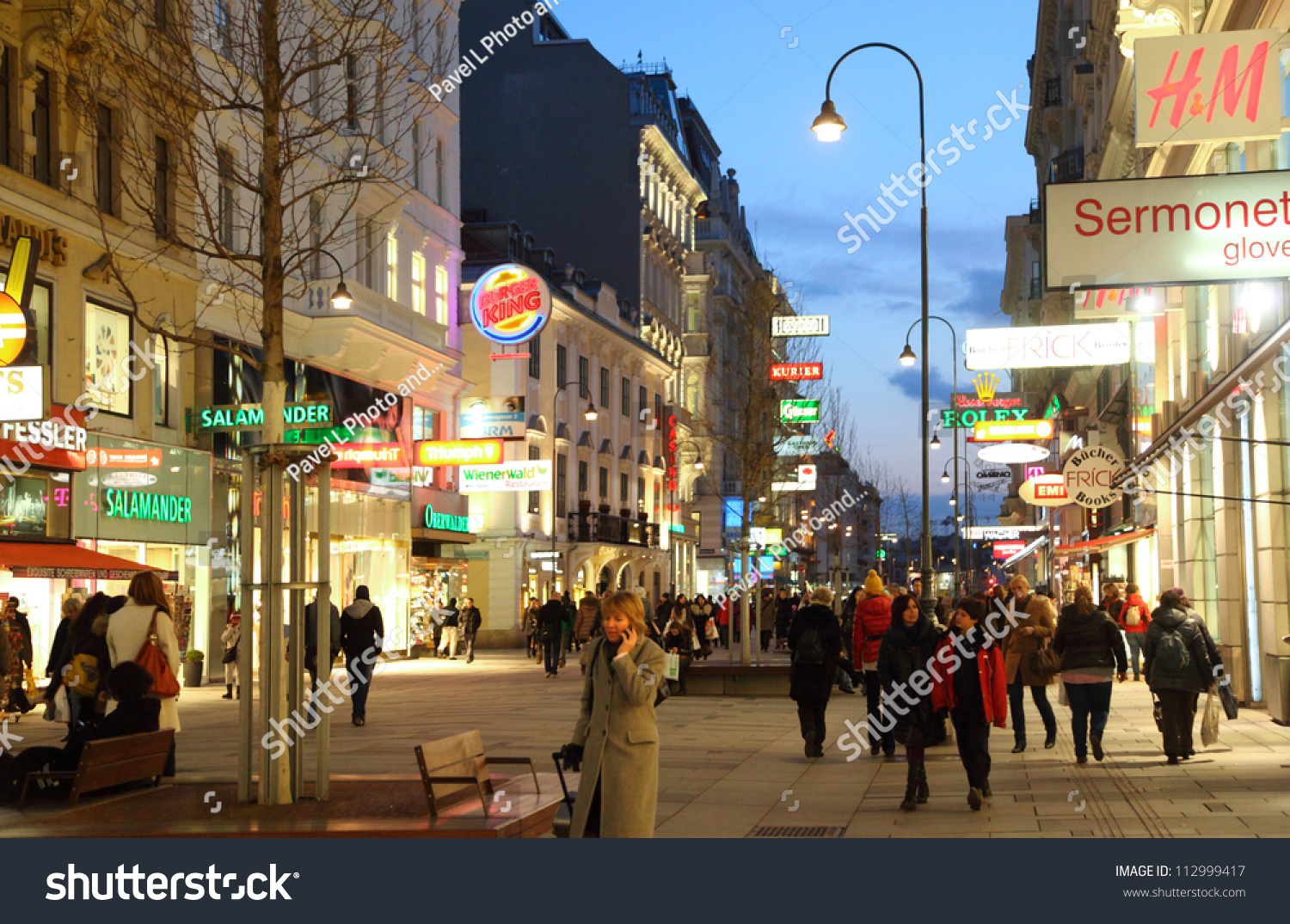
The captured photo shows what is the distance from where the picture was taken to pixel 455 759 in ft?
33.7

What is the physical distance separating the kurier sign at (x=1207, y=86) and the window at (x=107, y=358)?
676 inches

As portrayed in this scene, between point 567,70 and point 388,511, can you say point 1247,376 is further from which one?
point 567,70

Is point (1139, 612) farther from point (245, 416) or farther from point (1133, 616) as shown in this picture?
point (245, 416)

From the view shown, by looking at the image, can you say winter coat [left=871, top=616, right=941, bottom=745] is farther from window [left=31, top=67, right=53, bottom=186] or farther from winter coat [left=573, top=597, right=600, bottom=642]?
window [left=31, top=67, right=53, bottom=186]

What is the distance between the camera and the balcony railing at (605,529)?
177ft

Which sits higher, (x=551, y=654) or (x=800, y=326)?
(x=800, y=326)

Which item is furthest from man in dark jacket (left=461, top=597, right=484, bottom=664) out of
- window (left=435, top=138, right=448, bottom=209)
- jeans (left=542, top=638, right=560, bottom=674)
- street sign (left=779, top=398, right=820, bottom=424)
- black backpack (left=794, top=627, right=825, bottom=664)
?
black backpack (left=794, top=627, right=825, bottom=664)

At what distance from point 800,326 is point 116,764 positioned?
30.2m

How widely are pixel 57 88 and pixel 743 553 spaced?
14.7m

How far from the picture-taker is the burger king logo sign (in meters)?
38.0

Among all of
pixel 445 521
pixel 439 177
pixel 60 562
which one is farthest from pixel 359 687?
pixel 439 177

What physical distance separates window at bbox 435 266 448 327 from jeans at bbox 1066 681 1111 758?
27975mm

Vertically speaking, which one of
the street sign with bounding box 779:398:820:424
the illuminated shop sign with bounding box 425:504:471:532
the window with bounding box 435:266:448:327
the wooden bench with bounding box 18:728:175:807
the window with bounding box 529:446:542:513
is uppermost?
the window with bounding box 435:266:448:327

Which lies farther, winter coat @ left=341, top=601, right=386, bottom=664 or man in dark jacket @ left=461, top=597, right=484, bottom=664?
man in dark jacket @ left=461, top=597, right=484, bottom=664
